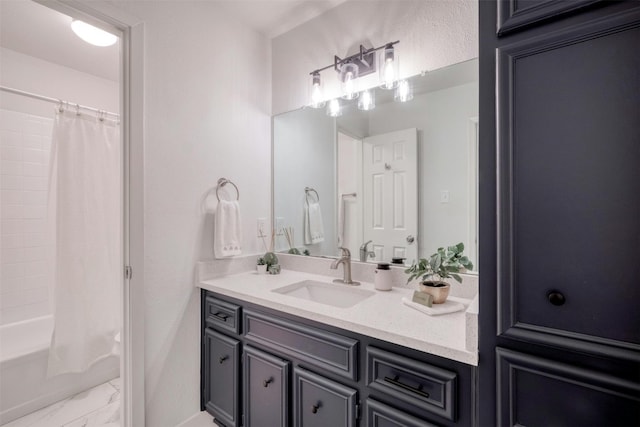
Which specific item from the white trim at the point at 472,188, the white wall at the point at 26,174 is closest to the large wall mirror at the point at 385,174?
the white trim at the point at 472,188

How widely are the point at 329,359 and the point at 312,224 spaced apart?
3.29 ft

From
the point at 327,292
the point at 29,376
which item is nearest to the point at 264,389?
the point at 327,292

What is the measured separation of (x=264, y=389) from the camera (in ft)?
4.44

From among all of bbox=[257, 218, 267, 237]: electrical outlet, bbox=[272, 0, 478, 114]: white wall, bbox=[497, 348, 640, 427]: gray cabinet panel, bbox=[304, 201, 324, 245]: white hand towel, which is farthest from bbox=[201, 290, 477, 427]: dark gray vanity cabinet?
bbox=[272, 0, 478, 114]: white wall

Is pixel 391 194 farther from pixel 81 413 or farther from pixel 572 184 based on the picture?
pixel 81 413

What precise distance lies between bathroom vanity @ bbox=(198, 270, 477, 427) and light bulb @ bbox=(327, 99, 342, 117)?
1.06 meters

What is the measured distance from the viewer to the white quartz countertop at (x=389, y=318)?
2.83ft

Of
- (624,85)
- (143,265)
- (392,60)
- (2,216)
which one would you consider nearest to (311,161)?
(392,60)

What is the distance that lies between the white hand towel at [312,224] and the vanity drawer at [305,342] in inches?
28.2

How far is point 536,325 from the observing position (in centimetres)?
73

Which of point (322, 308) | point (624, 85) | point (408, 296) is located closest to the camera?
point (624, 85)

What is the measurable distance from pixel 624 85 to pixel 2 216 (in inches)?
136

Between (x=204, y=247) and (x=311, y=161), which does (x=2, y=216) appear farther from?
(x=311, y=161)

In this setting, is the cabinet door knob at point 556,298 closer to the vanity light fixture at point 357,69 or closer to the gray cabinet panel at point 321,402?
the gray cabinet panel at point 321,402
